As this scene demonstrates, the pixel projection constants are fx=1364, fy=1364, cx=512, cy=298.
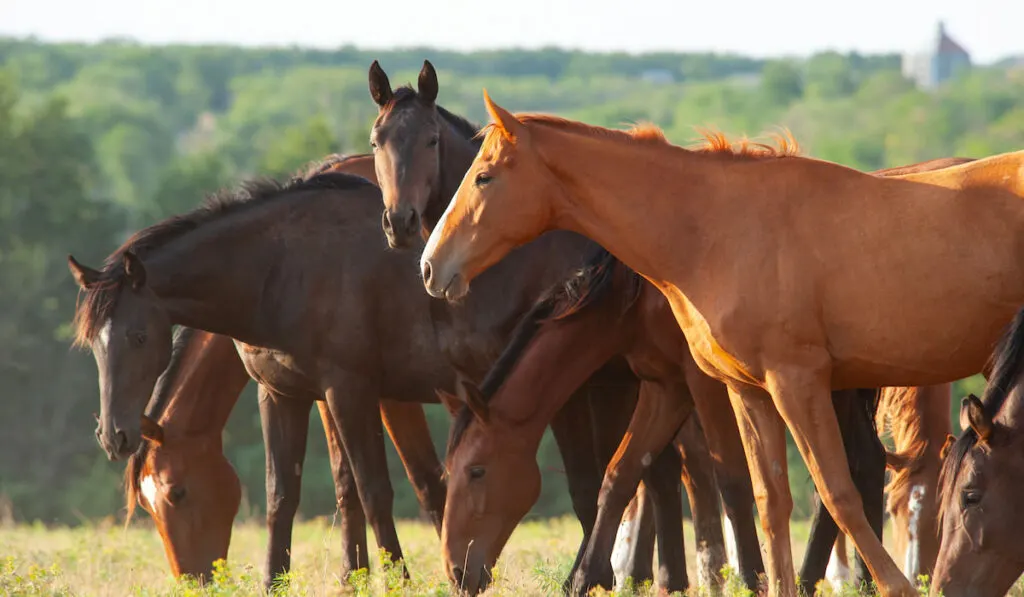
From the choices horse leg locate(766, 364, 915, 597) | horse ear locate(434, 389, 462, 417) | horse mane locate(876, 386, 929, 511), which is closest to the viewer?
horse leg locate(766, 364, 915, 597)

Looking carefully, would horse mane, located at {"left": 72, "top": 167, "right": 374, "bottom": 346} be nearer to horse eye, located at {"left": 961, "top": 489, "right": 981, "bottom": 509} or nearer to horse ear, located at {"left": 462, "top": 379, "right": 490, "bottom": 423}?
horse ear, located at {"left": 462, "top": 379, "right": 490, "bottom": 423}

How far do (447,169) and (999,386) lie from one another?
323cm

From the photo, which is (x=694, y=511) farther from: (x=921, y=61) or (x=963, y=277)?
(x=921, y=61)

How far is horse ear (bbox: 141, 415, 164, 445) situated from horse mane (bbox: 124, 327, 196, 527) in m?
0.06

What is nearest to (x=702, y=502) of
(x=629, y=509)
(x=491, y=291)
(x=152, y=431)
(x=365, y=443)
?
(x=629, y=509)

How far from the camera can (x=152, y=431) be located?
321 inches

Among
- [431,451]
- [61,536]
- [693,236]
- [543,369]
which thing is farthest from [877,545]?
[61,536]

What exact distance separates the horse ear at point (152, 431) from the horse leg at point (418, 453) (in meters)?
1.40

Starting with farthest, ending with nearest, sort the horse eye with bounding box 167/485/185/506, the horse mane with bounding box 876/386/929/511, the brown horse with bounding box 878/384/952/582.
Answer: the horse eye with bounding box 167/485/185/506 → the horse mane with bounding box 876/386/929/511 → the brown horse with bounding box 878/384/952/582

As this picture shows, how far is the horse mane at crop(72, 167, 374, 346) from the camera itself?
7043mm

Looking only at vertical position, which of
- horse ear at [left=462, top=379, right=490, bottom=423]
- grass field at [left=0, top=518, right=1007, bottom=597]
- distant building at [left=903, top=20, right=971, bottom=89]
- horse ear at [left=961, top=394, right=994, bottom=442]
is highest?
distant building at [left=903, top=20, right=971, bottom=89]

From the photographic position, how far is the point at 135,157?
7538cm

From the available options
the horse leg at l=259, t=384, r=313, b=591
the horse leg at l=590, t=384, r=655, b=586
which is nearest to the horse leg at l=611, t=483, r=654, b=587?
the horse leg at l=590, t=384, r=655, b=586

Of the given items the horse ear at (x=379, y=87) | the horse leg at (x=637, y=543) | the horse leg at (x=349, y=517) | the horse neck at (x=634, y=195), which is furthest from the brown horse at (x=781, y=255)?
the horse leg at (x=349, y=517)
